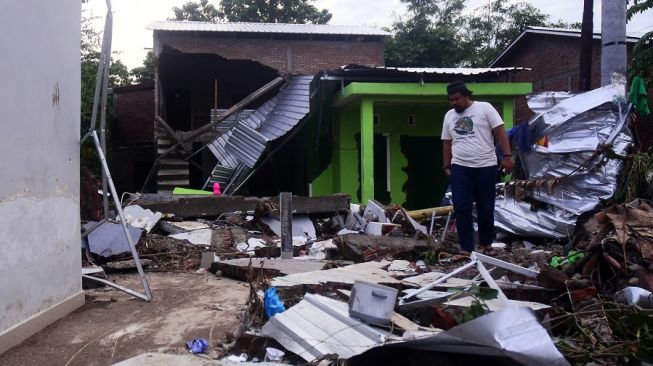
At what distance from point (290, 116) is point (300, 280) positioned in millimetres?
9288

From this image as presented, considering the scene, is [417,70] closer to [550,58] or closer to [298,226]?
[298,226]

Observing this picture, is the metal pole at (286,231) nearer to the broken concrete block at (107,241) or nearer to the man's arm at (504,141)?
the broken concrete block at (107,241)

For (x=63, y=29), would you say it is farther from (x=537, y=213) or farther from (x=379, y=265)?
(x=537, y=213)

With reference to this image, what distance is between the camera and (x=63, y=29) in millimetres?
3873

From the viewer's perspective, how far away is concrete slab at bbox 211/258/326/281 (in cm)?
462

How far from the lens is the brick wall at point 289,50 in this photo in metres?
16.8

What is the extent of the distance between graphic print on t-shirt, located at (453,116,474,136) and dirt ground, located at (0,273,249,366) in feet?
7.52

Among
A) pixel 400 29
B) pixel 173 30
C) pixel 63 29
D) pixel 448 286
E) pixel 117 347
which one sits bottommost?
pixel 117 347

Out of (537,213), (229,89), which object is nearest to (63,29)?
(537,213)

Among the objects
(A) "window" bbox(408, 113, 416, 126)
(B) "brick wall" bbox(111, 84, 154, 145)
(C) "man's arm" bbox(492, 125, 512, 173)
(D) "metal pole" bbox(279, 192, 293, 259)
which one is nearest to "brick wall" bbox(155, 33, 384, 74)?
(B) "brick wall" bbox(111, 84, 154, 145)

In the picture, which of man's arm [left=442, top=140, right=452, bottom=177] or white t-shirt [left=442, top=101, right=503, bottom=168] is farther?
man's arm [left=442, top=140, right=452, bottom=177]

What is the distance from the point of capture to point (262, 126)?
528 inches

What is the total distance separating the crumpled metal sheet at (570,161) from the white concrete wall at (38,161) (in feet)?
18.5

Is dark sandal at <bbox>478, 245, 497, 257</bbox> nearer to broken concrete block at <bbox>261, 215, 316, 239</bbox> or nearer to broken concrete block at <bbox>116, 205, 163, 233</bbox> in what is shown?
broken concrete block at <bbox>261, 215, 316, 239</bbox>
